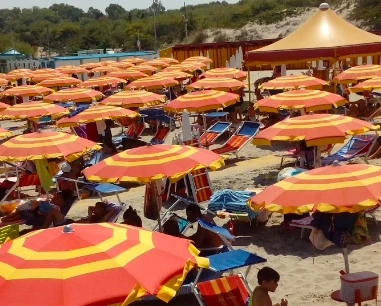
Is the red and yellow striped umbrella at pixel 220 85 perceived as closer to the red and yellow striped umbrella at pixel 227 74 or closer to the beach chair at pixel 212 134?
the beach chair at pixel 212 134

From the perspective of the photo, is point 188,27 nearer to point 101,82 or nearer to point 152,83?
point 101,82

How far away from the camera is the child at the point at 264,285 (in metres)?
4.98

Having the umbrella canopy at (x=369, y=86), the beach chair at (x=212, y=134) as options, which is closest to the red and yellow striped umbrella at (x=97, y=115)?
the beach chair at (x=212, y=134)

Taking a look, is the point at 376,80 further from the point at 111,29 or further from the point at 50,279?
the point at 111,29

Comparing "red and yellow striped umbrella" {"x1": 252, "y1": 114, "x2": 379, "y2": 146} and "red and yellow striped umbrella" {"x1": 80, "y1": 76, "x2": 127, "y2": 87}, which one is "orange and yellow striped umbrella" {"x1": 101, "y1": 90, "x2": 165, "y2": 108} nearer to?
"red and yellow striped umbrella" {"x1": 252, "y1": 114, "x2": 379, "y2": 146}

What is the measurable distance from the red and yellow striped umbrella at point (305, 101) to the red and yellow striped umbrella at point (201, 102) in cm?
108

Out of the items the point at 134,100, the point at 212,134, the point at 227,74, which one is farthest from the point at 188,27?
the point at 212,134

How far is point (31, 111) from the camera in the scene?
48.1ft

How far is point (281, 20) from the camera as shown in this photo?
187 ft

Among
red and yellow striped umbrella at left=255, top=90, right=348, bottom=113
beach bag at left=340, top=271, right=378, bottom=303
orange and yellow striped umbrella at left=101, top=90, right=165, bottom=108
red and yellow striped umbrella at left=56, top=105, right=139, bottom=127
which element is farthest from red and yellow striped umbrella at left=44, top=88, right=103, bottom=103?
beach bag at left=340, top=271, right=378, bottom=303

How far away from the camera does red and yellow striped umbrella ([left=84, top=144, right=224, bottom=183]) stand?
6762 mm

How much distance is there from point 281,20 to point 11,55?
22429 millimetres

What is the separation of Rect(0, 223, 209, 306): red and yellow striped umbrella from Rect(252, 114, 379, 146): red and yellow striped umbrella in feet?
15.2

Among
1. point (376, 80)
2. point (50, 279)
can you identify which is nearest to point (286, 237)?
point (50, 279)
